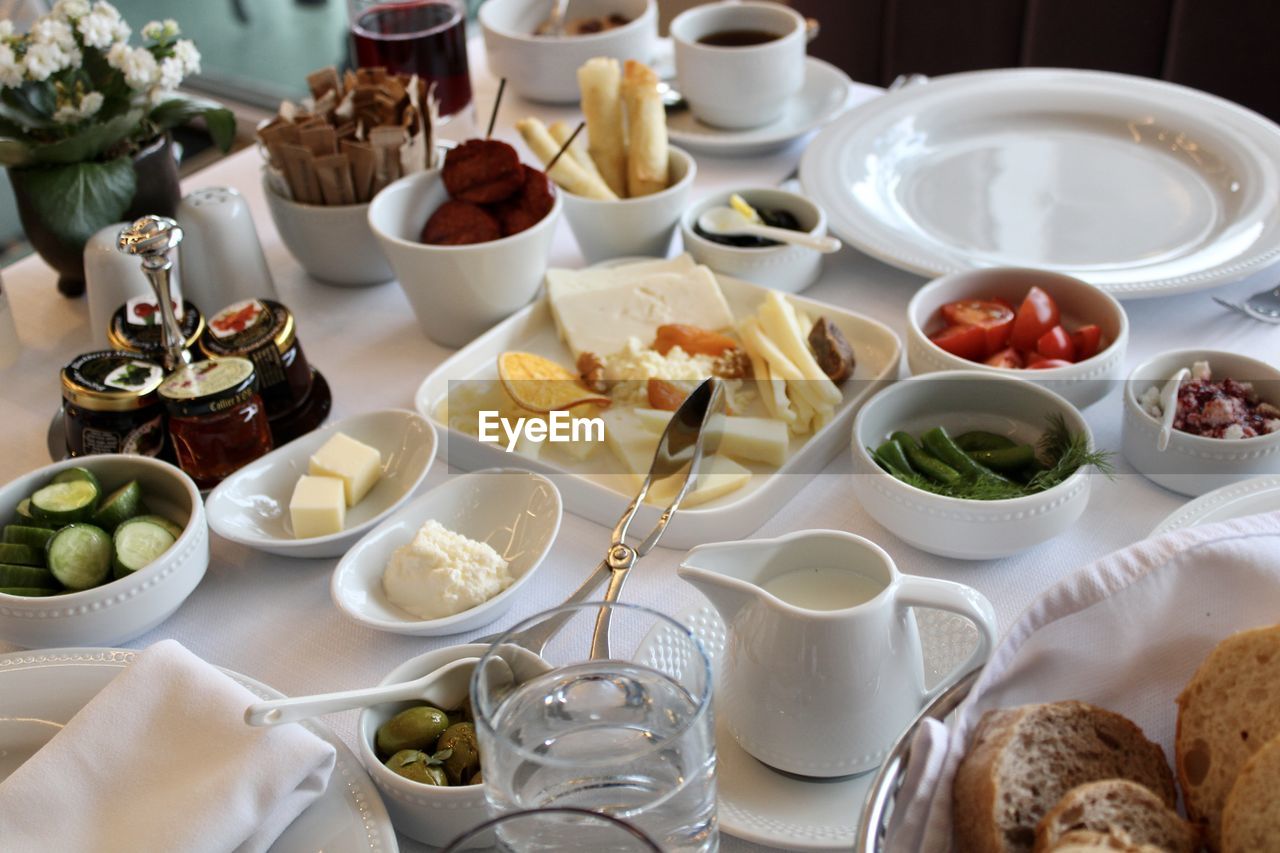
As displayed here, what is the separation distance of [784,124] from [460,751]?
4.28 ft

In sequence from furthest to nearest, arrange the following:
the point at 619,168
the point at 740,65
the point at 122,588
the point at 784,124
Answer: the point at 784,124
the point at 740,65
the point at 619,168
the point at 122,588

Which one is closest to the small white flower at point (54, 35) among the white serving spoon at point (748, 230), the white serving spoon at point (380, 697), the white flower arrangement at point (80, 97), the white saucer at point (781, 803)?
the white flower arrangement at point (80, 97)

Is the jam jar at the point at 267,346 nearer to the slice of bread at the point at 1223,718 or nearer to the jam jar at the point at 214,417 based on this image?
the jam jar at the point at 214,417

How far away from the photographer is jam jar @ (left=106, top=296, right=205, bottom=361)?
120 centimetres

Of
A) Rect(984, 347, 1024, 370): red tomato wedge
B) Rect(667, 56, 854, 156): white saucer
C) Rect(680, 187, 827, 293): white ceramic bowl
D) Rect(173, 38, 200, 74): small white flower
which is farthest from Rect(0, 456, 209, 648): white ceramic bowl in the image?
Rect(667, 56, 854, 156): white saucer

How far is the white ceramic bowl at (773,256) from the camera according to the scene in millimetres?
1424

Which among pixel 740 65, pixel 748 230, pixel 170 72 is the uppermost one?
pixel 170 72

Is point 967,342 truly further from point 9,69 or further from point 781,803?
point 9,69

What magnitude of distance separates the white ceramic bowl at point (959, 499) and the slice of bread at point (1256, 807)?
1.23 feet

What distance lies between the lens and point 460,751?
80cm

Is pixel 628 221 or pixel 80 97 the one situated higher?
pixel 80 97

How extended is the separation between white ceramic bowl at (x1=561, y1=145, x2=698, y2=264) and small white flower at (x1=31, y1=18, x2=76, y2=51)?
2.03ft

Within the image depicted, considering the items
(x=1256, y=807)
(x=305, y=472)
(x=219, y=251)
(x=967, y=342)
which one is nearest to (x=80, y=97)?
(x=219, y=251)

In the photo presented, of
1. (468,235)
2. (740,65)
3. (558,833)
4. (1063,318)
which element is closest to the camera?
(558,833)
